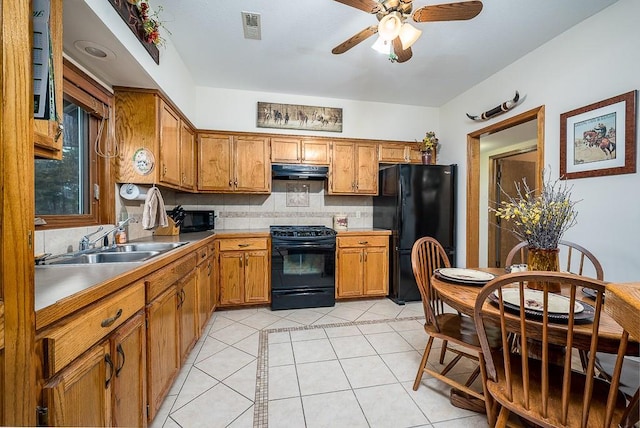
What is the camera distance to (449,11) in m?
1.58

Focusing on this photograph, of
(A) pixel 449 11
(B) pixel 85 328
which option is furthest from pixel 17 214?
(A) pixel 449 11

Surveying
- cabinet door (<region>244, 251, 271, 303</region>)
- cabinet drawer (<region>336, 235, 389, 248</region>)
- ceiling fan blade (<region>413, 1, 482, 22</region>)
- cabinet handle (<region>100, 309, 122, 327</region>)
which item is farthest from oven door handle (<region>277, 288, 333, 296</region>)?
ceiling fan blade (<region>413, 1, 482, 22</region>)

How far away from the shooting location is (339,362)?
2.02m

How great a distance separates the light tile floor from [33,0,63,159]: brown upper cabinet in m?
1.45

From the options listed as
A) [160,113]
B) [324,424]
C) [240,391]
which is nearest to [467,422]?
[324,424]

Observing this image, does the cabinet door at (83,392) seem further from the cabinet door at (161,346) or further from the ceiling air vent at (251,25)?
the ceiling air vent at (251,25)

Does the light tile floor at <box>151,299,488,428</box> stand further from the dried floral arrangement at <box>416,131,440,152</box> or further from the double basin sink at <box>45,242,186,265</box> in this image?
the dried floral arrangement at <box>416,131,440,152</box>

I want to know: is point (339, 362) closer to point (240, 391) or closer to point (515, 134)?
point (240, 391)

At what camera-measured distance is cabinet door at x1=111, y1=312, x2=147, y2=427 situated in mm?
1063

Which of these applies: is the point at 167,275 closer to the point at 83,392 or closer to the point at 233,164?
the point at 83,392

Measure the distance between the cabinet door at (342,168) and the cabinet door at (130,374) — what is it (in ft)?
8.55

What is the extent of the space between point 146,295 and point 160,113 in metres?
1.63

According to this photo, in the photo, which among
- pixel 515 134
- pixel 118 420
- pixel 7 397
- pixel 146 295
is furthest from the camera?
pixel 515 134

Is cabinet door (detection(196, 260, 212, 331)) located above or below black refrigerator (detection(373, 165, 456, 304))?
below
